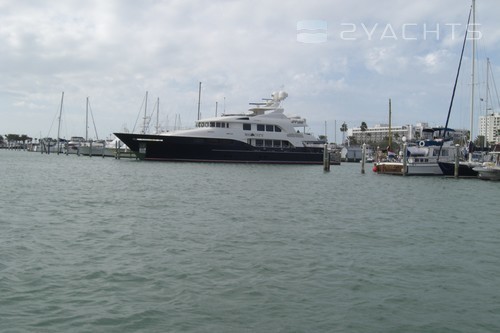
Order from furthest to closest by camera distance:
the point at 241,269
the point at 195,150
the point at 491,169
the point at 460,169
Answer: the point at 195,150 → the point at 460,169 → the point at 491,169 → the point at 241,269

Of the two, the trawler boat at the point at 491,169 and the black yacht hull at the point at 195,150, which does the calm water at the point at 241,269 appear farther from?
the black yacht hull at the point at 195,150

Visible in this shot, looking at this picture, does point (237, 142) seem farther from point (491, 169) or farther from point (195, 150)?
point (491, 169)

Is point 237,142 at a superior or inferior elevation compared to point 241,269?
superior

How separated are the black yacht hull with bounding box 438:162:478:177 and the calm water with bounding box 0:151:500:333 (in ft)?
81.1

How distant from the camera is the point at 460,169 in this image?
41281 mm

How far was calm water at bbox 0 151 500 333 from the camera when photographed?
6824mm

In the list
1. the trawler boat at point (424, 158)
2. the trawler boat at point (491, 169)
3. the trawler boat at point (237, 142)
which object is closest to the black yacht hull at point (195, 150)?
the trawler boat at point (237, 142)

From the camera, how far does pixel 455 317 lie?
7.17 m

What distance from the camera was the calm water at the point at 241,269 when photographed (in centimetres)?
682

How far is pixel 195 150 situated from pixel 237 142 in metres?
5.02

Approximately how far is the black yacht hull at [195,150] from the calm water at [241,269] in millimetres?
35851

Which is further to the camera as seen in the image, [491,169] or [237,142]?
[237,142]

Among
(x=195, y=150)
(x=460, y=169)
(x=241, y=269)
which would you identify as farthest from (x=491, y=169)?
(x=241, y=269)

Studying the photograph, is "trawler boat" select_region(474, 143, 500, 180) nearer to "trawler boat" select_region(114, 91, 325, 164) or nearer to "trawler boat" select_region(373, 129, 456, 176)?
"trawler boat" select_region(373, 129, 456, 176)
